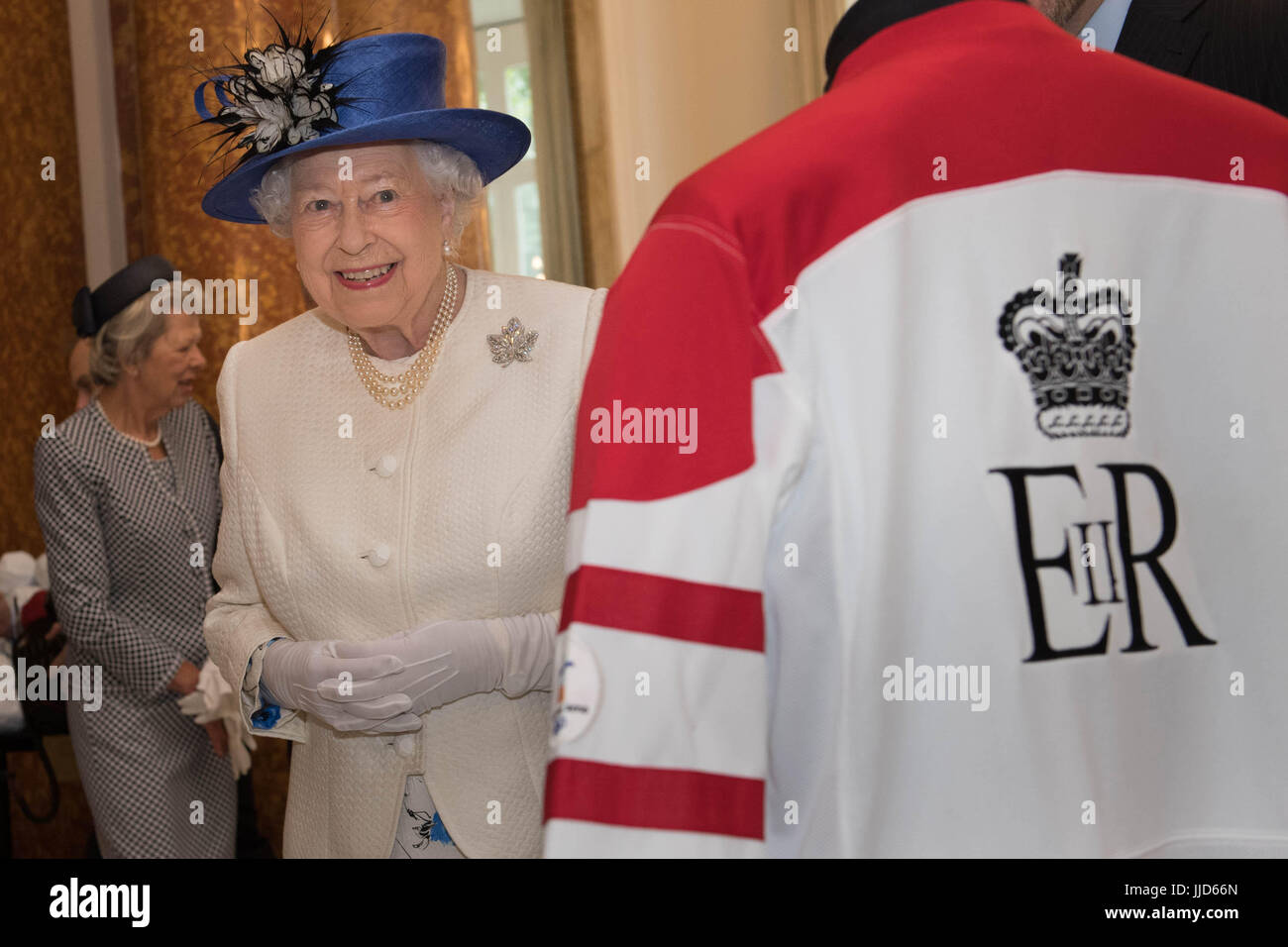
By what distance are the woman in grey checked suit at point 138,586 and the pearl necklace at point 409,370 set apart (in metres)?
1.57

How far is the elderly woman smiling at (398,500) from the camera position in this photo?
174cm

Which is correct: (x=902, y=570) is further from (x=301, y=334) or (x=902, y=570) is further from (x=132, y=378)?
(x=132, y=378)

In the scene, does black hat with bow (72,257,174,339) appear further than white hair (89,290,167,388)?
Yes

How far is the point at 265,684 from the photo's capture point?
1822mm

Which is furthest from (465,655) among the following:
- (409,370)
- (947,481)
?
(947,481)

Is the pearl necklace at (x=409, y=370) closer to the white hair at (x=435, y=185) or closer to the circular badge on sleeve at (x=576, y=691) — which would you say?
the white hair at (x=435, y=185)

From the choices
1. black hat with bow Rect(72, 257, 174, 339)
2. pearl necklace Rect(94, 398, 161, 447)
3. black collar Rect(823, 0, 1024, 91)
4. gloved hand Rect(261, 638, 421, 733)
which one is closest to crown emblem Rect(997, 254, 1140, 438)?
black collar Rect(823, 0, 1024, 91)

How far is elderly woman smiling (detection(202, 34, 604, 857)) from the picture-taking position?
5.71ft

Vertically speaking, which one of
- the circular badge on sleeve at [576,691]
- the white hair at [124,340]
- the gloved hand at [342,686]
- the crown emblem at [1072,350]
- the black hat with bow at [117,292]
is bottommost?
the gloved hand at [342,686]

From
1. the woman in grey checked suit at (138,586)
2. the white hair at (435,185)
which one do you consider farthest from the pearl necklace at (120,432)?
the white hair at (435,185)

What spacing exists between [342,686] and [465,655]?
0.17 metres

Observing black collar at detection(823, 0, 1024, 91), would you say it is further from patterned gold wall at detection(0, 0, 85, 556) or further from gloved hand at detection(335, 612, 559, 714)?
patterned gold wall at detection(0, 0, 85, 556)
